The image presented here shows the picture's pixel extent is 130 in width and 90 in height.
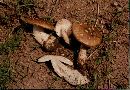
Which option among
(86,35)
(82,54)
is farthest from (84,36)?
(82,54)

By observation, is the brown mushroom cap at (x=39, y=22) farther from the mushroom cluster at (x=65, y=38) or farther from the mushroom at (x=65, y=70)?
the mushroom at (x=65, y=70)

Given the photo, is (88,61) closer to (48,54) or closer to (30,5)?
(48,54)

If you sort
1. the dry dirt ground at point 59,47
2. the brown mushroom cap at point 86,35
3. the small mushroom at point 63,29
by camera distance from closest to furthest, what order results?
the brown mushroom cap at point 86,35
the dry dirt ground at point 59,47
the small mushroom at point 63,29

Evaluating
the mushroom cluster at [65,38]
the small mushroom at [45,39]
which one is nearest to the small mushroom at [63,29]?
the mushroom cluster at [65,38]

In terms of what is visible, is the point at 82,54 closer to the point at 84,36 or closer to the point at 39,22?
the point at 84,36

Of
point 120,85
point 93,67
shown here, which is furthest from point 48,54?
point 120,85

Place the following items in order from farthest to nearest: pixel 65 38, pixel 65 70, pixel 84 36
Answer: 1. pixel 65 38
2. pixel 65 70
3. pixel 84 36
